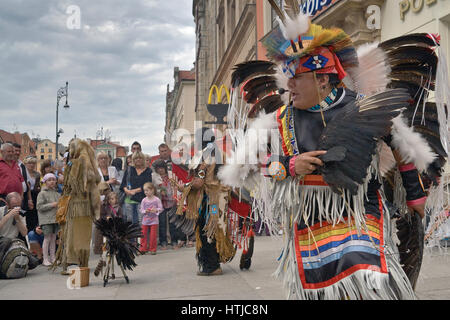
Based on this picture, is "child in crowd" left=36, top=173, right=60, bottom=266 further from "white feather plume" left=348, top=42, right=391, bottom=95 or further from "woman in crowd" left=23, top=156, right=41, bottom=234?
"white feather plume" left=348, top=42, right=391, bottom=95

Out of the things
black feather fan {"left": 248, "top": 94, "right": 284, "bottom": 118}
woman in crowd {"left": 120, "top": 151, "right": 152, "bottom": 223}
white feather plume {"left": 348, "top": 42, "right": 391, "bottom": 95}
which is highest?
white feather plume {"left": 348, "top": 42, "right": 391, "bottom": 95}

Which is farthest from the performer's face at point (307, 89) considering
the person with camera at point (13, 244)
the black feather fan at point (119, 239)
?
the person with camera at point (13, 244)

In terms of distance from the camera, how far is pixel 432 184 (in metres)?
2.88

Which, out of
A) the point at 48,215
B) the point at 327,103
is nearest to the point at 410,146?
the point at 327,103

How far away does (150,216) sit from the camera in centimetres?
823

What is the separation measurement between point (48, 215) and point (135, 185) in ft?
6.50

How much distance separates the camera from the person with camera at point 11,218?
620 cm

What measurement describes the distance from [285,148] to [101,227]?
3409 mm

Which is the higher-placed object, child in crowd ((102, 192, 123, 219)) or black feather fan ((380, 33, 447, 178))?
black feather fan ((380, 33, 447, 178))

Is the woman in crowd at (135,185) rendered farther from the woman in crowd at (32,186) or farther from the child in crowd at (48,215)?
the child in crowd at (48,215)

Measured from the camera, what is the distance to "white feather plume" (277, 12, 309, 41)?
2678 mm

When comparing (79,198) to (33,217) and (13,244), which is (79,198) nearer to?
(13,244)

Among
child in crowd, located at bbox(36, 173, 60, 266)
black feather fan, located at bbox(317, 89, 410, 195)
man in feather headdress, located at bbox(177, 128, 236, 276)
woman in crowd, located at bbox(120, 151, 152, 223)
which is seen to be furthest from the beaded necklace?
woman in crowd, located at bbox(120, 151, 152, 223)
